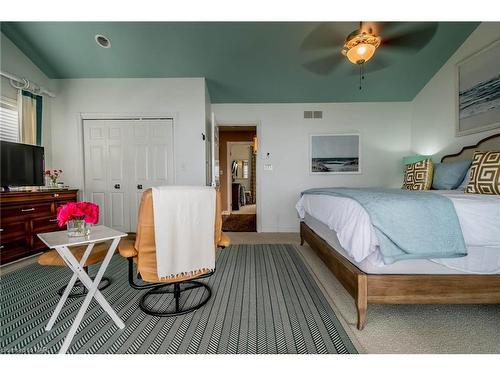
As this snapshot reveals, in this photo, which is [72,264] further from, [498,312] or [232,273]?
[498,312]

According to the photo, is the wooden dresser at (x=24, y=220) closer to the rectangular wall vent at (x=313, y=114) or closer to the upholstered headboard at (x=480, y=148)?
the rectangular wall vent at (x=313, y=114)

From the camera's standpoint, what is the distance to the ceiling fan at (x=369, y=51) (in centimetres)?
267

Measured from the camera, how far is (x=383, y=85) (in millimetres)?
4051

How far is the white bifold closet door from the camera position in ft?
13.1

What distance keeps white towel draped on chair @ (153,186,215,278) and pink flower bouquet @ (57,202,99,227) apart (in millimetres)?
511

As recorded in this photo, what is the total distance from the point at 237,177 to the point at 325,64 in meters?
6.23

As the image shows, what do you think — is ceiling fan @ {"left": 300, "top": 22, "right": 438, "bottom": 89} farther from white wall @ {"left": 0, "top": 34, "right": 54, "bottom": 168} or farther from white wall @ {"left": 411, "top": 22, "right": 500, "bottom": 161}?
white wall @ {"left": 0, "top": 34, "right": 54, "bottom": 168}

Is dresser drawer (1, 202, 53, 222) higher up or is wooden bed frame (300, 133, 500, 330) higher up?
dresser drawer (1, 202, 53, 222)

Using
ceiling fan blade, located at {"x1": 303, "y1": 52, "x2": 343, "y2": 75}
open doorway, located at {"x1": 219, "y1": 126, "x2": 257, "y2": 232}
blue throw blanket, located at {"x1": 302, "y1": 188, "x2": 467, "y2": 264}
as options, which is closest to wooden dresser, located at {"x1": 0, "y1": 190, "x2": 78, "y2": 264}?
open doorway, located at {"x1": 219, "y1": 126, "x2": 257, "y2": 232}

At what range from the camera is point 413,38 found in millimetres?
3145

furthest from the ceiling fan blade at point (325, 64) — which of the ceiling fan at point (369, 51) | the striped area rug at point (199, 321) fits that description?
the striped area rug at point (199, 321)
